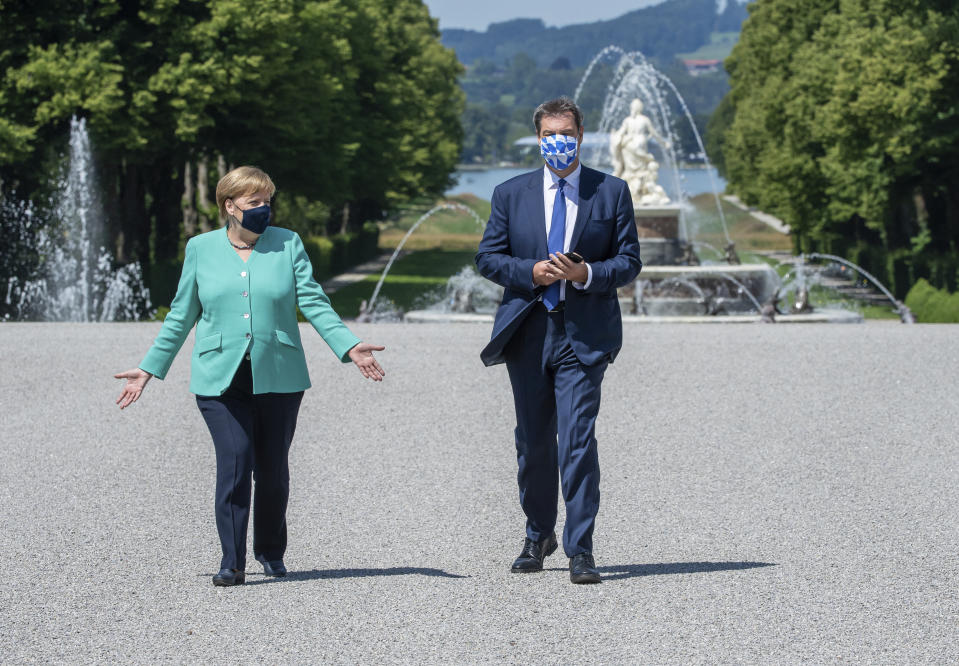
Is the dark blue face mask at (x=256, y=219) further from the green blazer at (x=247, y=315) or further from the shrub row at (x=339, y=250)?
the shrub row at (x=339, y=250)

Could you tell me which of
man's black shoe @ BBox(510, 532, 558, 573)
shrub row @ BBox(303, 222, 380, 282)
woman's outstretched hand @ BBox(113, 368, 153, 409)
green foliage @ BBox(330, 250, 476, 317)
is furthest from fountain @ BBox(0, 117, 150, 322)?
man's black shoe @ BBox(510, 532, 558, 573)

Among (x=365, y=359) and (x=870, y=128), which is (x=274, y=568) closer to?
(x=365, y=359)

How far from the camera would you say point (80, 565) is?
7.18 metres

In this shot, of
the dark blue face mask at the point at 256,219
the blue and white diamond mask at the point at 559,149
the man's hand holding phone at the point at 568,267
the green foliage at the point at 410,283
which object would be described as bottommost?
the green foliage at the point at 410,283

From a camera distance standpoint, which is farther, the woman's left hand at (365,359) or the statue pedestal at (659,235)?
the statue pedestal at (659,235)

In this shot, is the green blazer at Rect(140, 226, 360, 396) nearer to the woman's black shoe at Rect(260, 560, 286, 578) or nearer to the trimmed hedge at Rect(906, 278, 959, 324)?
the woman's black shoe at Rect(260, 560, 286, 578)

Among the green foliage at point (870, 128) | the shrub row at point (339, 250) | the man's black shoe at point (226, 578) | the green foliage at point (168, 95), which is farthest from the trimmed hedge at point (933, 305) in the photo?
the man's black shoe at point (226, 578)

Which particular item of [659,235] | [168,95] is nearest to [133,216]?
[168,95]

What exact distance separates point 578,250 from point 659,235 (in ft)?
82.2

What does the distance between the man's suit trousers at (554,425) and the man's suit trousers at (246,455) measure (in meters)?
0.94

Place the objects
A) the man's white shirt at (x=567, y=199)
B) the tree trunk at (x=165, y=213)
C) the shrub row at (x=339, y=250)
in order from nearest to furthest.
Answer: the man's white shirt at (x=567, y=199), the tree trunk at (x=165, y=213), the shrub row at (x=339, y=250)

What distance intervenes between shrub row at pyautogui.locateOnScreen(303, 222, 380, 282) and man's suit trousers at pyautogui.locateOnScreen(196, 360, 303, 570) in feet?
122

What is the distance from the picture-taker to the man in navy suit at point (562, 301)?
6707 mm

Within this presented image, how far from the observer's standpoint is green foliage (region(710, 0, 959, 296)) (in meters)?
34.7
